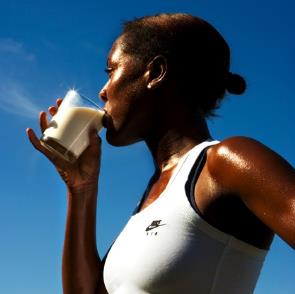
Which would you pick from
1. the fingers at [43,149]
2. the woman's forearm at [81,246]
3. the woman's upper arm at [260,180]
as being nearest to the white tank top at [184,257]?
the woman's upper arm at [260,180]

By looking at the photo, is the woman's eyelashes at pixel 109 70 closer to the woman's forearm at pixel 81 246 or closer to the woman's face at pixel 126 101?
the woman's face at pixel 126 101

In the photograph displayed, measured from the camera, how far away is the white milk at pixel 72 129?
3730 mm

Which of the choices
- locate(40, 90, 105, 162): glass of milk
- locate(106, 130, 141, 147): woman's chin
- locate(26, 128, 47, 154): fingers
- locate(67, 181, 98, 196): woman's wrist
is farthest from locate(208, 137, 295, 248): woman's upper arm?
locate(26, 128, 47, 154): fingers

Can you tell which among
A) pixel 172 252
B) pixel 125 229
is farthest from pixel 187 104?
pixel 172 252

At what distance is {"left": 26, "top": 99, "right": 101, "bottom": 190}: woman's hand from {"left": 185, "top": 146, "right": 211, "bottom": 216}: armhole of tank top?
121cm

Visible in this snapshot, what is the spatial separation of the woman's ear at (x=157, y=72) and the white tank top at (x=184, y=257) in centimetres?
74

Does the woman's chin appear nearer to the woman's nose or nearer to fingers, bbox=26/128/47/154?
the woman's nose

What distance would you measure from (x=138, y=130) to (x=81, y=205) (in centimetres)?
79

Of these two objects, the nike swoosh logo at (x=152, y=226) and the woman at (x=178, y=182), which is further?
the nike swoosh logo at (x=152, y=226)

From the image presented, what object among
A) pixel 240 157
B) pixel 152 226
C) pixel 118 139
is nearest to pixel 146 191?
pixel 118 139

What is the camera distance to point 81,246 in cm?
379

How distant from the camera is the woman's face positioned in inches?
135

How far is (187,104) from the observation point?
11.3ft

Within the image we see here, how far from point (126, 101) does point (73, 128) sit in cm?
50
